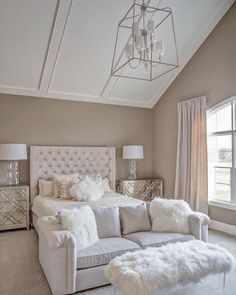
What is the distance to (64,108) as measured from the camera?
574cm

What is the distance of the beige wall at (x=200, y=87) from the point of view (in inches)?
185

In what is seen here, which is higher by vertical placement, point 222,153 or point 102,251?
point 222,153

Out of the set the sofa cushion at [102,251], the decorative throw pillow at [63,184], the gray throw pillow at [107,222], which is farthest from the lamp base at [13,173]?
the sofa cushion at [102,251]

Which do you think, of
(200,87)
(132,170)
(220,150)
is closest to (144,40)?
(200,87)

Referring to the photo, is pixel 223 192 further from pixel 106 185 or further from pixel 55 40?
pixel 55 40

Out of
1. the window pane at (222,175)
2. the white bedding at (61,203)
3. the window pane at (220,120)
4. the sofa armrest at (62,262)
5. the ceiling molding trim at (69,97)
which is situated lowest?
the sofa armrest at (62,262)

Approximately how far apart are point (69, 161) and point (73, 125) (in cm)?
82

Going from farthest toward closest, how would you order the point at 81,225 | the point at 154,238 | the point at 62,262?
the point at 154,238 < the point at 81,225 < the point at 62,262

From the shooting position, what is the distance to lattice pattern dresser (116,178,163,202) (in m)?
5.86

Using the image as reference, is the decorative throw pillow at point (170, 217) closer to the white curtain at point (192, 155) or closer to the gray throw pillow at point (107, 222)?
the gray throw pillow at point (107, 222)

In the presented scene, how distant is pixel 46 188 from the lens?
5039mm

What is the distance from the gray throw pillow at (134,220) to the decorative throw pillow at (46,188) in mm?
2073

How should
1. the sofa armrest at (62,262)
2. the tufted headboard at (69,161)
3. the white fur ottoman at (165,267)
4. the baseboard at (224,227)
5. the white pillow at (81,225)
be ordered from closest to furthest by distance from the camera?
the white fur ottoman at (165,267) < the sofa armrest at (62,262) < the white pillow at (81,225) < the baseboard at (224,227) < the tufted headboard at (69,161)

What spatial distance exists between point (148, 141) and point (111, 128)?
3.63ft
